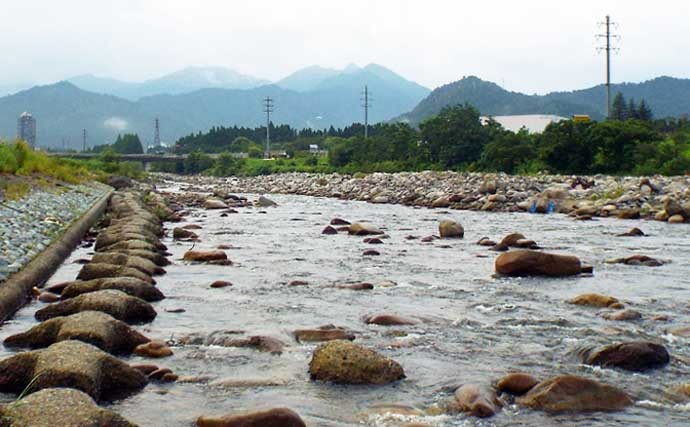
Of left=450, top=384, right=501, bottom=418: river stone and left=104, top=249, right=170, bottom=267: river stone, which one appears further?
left=104, top=249, right=170, bottom=267: river stone

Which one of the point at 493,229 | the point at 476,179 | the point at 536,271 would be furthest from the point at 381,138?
the point at 536,271

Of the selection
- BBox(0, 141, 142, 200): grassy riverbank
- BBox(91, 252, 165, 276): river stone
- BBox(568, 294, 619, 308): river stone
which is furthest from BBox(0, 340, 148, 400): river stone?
BBox(0, 141, 142, 200): grassy riverbank

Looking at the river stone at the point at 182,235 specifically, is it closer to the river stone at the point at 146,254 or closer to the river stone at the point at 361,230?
the river stone at the point at 361,230

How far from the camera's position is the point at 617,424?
5312mm

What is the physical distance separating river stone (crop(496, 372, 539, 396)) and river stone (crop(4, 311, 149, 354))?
3.35m

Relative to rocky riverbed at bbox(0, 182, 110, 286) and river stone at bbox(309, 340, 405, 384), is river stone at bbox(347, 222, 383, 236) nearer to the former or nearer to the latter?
rocky riverbed at bbox(0, 182, 110, 286)

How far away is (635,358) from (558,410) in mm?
1476

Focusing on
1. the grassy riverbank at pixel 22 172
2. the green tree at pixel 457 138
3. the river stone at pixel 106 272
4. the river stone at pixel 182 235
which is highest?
the green tree at pixel 457 138

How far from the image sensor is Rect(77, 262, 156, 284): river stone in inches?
392

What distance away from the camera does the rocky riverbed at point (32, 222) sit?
34.5 ft

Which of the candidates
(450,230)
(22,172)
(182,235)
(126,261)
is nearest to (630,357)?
(126,261)

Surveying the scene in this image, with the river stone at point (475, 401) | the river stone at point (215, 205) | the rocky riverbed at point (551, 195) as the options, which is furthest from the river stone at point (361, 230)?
the river stone at point (215, 205)

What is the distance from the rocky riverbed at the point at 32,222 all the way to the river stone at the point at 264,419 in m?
5.16

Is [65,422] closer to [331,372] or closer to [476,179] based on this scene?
[331,372]
